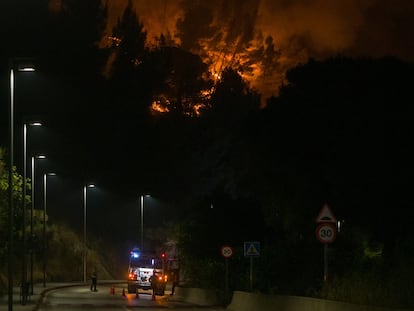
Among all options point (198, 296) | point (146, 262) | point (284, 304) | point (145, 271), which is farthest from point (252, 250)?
point (146, 262)

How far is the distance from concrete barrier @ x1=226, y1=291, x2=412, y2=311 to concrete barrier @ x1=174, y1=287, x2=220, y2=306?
4.14 meters

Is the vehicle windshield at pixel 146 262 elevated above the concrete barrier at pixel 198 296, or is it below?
above

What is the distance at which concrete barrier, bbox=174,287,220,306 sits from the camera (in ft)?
141

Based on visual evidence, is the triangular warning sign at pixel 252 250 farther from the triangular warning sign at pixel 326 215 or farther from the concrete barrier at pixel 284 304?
the triangular warning sign at pixel 326 215

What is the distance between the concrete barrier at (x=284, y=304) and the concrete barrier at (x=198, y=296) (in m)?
4.14

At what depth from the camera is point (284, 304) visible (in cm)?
2781

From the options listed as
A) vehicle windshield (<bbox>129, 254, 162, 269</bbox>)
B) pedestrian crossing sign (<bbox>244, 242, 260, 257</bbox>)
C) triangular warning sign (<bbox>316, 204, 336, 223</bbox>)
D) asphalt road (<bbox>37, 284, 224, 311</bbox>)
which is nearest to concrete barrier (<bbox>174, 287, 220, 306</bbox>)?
asphalt road (<bbox>37, 284, 224, 311</bbox>)

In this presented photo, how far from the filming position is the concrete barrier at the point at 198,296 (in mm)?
43062

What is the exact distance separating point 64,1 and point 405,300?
71023 millimetres

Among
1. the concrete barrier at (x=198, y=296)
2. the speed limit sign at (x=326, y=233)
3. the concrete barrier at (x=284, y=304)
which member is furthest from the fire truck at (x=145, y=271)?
the speed limit sign at (x=326, y=233)

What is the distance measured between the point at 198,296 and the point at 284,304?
19.2 metres

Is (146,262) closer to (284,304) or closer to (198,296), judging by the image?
(198,296)

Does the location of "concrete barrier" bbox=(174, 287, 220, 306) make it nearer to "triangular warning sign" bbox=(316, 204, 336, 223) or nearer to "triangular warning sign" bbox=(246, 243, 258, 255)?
"triangular warning sign" bbox=(246, 243, 258, 255)

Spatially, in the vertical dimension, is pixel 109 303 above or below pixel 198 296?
above
